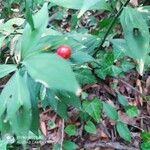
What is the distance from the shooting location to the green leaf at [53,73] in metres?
0.63

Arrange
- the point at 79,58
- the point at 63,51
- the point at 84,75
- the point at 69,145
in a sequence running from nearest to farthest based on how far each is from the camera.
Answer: the point at 63,51, the point at 79,58, the point at 84,75, the point at 69,145

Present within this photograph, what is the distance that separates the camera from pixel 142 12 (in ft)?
3.28

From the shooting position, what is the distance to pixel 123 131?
179cm

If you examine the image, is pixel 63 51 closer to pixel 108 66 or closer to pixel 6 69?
pixel 6 69

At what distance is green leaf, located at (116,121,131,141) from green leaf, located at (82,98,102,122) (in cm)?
18

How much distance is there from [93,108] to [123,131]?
0.23 metres

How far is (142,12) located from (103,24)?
19 centimetres

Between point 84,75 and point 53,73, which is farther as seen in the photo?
point 84,75

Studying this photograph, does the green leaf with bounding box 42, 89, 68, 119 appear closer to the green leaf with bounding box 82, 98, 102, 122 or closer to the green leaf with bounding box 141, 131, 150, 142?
the green leaf with bounding box 82, 98, 102, 122

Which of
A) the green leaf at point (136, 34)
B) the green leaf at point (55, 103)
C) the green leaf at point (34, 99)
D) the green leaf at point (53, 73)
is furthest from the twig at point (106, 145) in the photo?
the green leaf at point (53, 73)

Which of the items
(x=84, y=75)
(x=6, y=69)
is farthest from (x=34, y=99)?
(x=84, y=75)

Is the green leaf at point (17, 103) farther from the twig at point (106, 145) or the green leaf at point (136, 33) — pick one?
the twig at point (106, 145)

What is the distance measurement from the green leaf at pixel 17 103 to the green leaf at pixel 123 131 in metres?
0.96

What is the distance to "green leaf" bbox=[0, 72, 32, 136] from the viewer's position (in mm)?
823
